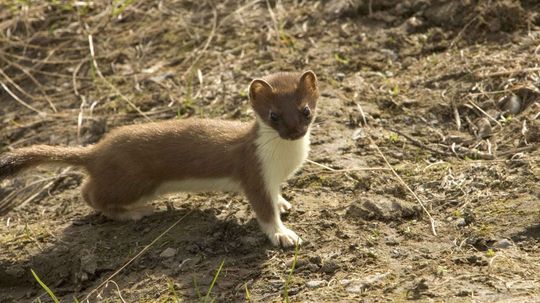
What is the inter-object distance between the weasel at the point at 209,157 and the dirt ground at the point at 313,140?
0.17 metres

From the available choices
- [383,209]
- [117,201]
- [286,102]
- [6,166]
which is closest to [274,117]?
[286,102]

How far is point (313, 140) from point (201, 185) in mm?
1048

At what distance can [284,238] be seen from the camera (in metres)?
4.72

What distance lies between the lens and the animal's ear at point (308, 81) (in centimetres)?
495

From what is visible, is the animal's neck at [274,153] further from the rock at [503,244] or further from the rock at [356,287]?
the rock at [503,244]

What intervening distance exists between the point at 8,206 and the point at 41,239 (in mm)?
774

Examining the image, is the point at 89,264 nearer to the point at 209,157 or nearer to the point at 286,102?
the point at 209,157

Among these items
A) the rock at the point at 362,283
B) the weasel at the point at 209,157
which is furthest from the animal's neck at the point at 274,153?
the rock at the point at 362,283

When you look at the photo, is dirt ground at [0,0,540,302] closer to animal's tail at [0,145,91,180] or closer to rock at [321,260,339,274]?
rock at [321,260,339,274]

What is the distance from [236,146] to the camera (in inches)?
200

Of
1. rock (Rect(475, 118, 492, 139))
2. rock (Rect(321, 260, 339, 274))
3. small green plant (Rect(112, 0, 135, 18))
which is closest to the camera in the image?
rock (Rect(321, 260, 339, 274))

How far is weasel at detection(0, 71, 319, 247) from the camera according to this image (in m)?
4.85

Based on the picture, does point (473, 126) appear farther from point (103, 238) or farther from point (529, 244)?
point (103, 238)

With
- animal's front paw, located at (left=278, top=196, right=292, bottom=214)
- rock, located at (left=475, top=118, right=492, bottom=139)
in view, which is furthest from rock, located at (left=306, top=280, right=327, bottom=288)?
rock, located at (left=475, top=118, right=492, bottom=139)
